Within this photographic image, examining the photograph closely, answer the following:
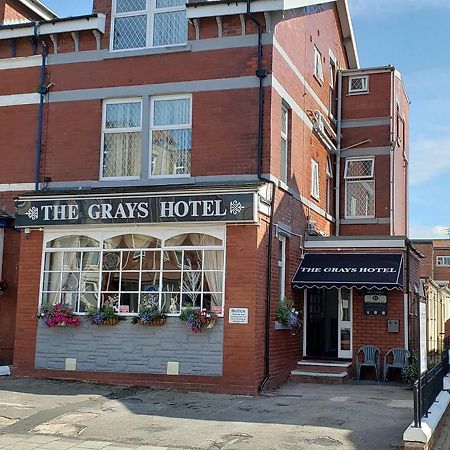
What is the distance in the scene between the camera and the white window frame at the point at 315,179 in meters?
18.0

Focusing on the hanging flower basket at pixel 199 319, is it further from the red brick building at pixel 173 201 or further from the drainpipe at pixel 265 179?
the drainpipe at pixel 265 179

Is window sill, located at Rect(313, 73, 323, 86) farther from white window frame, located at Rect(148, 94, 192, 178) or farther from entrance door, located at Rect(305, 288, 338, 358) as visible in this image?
entrance door, located at Rect(305, 288, 338, 358)

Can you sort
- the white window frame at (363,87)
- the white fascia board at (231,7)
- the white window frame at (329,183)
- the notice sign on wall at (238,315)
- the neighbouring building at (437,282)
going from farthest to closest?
the neighbouring building at (437,282)
the white window frame at (363,87)
the white window frame at (329,183)
the white fascia board at (231,7)
the notice sign on wall at (238,315)

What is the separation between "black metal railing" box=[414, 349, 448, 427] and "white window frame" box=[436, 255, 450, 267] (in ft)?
A: 154

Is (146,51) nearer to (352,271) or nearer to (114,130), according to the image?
(114,130)

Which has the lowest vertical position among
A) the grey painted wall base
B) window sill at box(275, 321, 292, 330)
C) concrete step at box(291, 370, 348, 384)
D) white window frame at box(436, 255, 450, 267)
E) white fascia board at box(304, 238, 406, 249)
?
concrete step at box(291, 370, 348, 384)

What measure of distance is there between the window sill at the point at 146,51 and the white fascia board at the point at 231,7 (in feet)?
2.26

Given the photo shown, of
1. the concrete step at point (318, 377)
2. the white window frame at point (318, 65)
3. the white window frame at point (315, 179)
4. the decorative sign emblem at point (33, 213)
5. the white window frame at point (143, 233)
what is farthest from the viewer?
the white window frame at point (318, 65)

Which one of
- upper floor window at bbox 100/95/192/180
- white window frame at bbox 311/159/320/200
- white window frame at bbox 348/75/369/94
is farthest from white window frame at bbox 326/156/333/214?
upper floor window at bbox 100/95/192/180

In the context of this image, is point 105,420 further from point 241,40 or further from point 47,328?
point 241,40

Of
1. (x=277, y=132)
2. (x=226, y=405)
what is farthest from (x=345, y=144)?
(x=226, y=405)

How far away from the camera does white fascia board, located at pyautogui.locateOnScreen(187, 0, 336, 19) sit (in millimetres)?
13727

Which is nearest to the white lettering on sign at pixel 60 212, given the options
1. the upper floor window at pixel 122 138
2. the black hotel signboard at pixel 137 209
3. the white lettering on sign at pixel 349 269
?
the black hotel signboard at pixel 137 209

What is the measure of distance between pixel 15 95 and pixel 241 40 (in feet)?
18.9
